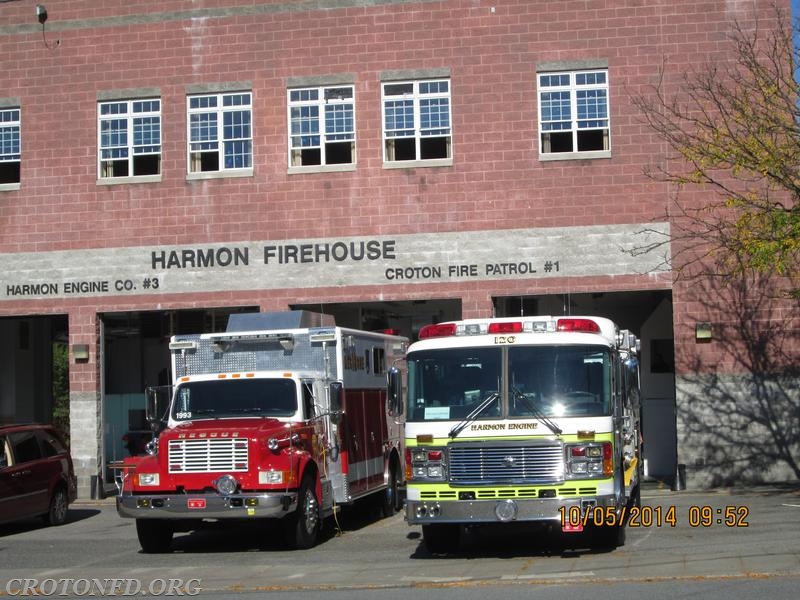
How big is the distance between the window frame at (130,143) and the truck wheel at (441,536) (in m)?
13.1

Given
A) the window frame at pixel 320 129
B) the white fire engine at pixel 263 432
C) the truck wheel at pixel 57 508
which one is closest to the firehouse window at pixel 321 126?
the window frame at pixel 320 129

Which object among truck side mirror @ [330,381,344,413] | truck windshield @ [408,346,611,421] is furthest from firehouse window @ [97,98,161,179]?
truck windshield @ [408,346,611,421]

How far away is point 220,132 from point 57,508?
8.58 meters

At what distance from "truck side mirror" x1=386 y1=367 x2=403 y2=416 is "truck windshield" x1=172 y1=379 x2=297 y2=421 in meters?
2.67

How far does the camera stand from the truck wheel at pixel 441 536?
47.2 feet

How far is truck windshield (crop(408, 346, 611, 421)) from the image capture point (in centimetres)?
1360

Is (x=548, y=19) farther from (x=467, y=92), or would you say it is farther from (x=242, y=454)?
(x=242, y=454)

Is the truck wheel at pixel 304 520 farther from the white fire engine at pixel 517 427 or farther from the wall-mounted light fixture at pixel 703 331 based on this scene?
the wall-mounted light fixture at pixel 703 331

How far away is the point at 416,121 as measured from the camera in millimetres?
24359

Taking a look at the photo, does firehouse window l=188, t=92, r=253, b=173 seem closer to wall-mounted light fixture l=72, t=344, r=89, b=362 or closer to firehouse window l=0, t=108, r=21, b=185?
firehouse window l=0, t=108, r=21, b=185

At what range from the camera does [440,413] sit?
13.9m

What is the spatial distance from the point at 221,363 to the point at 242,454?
2.46 meters

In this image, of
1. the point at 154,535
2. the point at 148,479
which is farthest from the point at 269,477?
the point at 154,535

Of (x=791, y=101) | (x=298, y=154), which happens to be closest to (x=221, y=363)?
(x=298, y=154)
